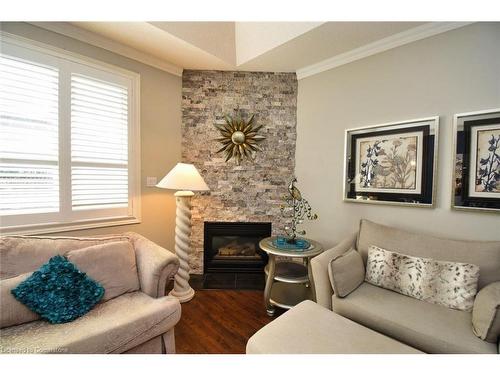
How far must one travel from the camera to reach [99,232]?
2219 millimetres

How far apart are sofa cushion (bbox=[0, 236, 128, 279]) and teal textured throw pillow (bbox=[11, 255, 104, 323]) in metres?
0.13

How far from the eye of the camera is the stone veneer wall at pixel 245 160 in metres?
2.74

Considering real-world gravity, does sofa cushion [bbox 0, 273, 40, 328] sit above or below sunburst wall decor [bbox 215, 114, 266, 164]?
below

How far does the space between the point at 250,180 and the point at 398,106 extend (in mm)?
1774

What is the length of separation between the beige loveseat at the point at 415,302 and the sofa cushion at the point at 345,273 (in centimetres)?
5

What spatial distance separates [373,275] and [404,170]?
104 cm

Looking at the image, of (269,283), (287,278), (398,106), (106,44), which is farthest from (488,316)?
(106,44)

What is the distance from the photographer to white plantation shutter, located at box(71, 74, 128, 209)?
205 centimetres

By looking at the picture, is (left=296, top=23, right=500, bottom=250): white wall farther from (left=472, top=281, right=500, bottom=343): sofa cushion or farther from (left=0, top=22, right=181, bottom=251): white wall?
(left=0, top=22, right=181, bottom=251): white wall

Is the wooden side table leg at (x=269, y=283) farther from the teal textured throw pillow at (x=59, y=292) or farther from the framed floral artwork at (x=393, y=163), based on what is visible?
the teal textured throw pillow at (x=59, y=292)

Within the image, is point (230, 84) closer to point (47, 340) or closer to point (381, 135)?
point (381, 135)

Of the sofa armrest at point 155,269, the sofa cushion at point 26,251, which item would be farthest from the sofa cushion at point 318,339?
the sofa cushion at point 26,251

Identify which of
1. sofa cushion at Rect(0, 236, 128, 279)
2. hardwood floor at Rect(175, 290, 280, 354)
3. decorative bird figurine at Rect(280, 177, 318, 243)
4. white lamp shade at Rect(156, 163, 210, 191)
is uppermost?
white lamp shade at Rect(156, 163, 210, 191)

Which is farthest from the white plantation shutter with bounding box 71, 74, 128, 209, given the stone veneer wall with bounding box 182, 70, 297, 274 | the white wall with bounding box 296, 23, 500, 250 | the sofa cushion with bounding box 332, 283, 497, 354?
the sofa cushion with bounding box 332, 283, 497, 354
